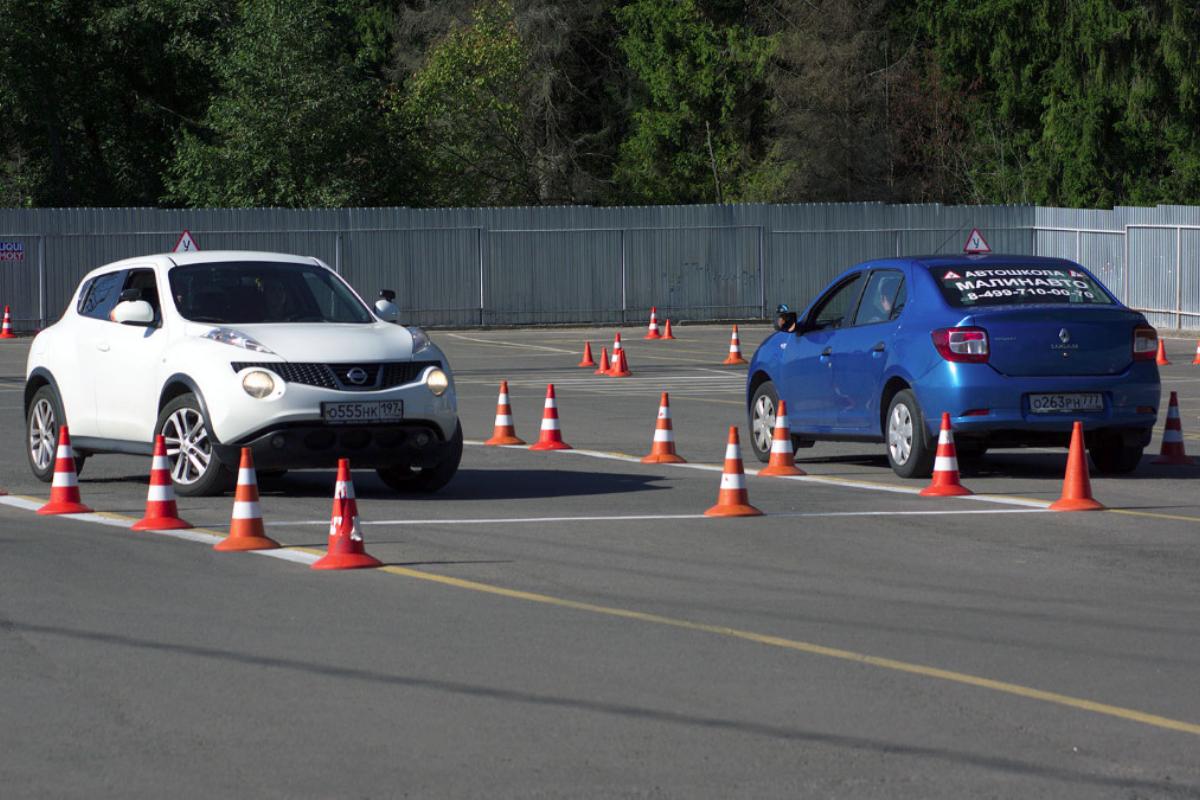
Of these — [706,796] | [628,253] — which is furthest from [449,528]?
[628,253]

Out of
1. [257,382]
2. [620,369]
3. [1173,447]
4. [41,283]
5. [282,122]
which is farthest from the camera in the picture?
[282,122]

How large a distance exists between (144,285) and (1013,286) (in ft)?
20.7

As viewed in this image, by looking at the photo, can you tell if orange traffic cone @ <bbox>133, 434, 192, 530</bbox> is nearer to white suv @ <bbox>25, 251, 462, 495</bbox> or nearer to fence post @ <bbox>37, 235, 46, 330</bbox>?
white suv @ <bbox>25, 251, 462, 495</bbox>

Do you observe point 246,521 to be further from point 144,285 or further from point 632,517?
point 144,285

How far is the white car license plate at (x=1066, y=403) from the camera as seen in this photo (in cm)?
1434

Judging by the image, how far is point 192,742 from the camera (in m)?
6.54

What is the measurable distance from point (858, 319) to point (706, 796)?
33.9ft

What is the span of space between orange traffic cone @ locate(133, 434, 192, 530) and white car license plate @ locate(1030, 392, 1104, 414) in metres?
5.99

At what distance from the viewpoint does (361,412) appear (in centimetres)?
1317

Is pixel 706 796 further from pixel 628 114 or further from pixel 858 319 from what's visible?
pixel 628 114

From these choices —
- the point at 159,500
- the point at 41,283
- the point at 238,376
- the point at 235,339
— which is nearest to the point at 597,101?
the point at 41,283

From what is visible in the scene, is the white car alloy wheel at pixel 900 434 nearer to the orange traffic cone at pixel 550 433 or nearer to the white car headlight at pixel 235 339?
the orange traffic cone at pixel 550 433

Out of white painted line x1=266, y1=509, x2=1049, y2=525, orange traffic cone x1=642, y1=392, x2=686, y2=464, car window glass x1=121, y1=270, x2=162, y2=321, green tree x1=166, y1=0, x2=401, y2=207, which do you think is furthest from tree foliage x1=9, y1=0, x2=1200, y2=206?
white painted line x1=266, y1=509, x2=1049, y2=525

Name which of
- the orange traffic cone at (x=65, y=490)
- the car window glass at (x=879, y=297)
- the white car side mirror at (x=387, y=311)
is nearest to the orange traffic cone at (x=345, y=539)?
the orange traffic cone at (x=65, y=490)
